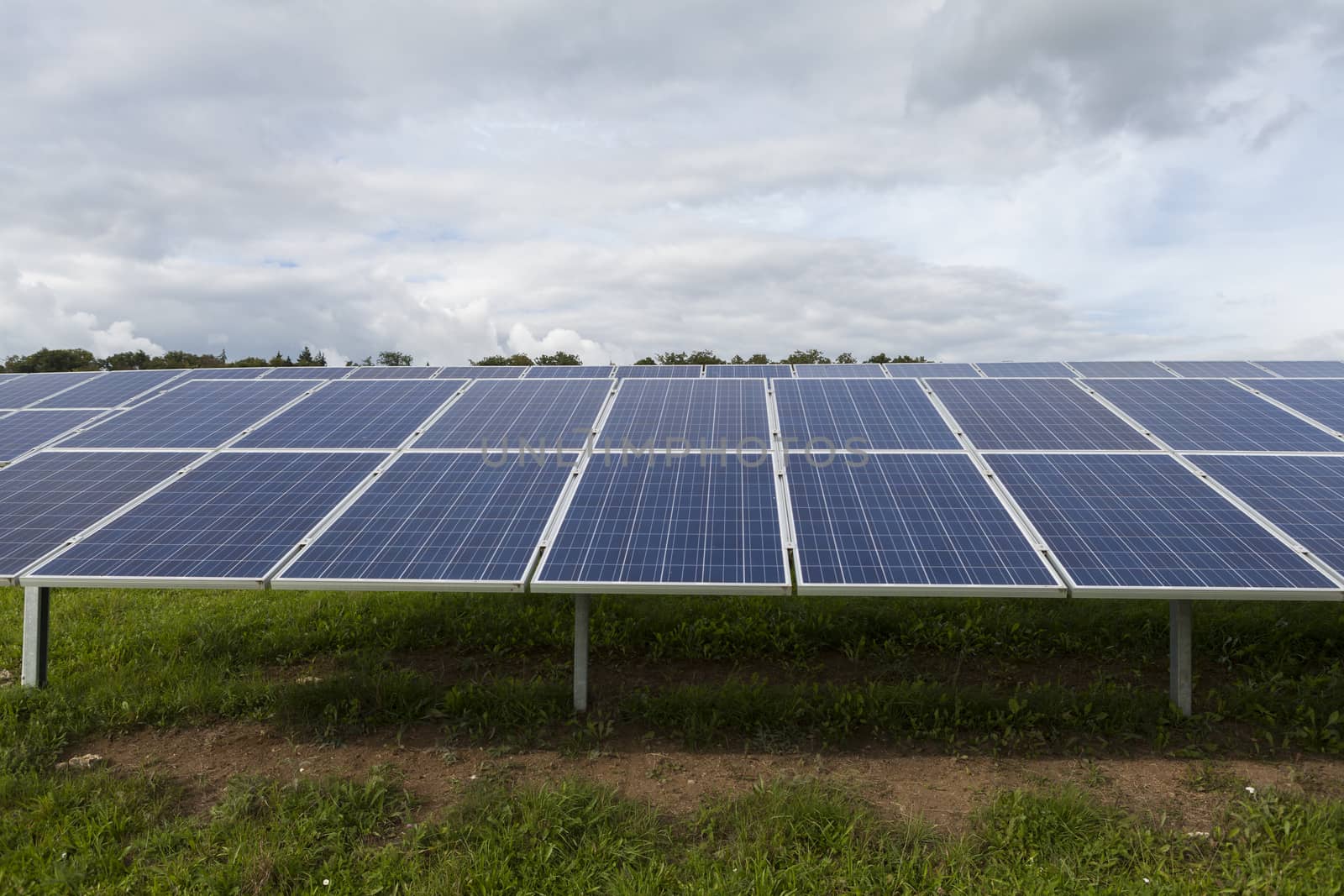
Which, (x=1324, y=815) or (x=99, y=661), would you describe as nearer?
(x=1324, y=815)

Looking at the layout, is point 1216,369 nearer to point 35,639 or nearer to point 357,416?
point 357,416

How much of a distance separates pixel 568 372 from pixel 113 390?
8551 millimetres

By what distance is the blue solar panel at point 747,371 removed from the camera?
42.2ft

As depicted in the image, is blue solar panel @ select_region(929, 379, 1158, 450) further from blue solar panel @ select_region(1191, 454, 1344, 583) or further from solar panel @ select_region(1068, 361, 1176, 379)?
solar panel @ select_region(1068, 361, 1176, 379)

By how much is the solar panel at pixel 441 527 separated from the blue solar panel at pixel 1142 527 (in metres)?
5.22

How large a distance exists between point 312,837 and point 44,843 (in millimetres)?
2115

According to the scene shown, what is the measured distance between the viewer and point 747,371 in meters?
13.8

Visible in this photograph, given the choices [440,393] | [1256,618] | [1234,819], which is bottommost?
[1234,819]

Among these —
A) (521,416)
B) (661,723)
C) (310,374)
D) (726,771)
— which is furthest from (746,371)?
(310,374)

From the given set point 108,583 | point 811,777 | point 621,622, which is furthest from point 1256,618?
point 108,583

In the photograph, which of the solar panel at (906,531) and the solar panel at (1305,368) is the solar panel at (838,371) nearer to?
the solar panel at (906,531)

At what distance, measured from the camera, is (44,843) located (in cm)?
592

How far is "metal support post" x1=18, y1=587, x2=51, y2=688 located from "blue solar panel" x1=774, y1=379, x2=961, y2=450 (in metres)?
8.88

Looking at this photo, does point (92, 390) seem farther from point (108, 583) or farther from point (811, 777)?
point (811, 777)
